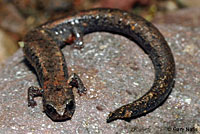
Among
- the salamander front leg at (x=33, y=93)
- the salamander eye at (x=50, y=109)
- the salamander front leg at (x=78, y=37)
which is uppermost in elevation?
the salamander front leg at (x=78, y=37)

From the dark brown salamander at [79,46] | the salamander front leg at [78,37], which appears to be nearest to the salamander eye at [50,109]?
the dark brown salamander at [79,46]

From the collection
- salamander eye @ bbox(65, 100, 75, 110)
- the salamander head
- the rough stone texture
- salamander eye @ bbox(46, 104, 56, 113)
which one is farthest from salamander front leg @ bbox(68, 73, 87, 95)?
salamander eye @ bbox(46, 104, 56, 113)

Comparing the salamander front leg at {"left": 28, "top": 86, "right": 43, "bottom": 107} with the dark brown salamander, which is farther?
the salamander front leg at {"left": 28, "top": 86, "right": 43, "bottom": 107}

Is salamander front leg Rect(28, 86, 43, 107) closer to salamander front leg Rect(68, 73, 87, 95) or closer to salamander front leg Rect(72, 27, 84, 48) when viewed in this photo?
salamander front leg Rect(68, 73, 87, 95)

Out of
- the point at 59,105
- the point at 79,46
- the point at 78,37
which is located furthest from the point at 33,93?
the point at 78,37

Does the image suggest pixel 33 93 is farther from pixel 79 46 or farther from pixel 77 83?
pixel 79 46

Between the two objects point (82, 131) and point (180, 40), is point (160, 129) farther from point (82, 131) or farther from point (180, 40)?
point (180, 40)

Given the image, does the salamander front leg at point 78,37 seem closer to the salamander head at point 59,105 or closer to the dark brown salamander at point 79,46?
the dark brown salamander at point 79,46
